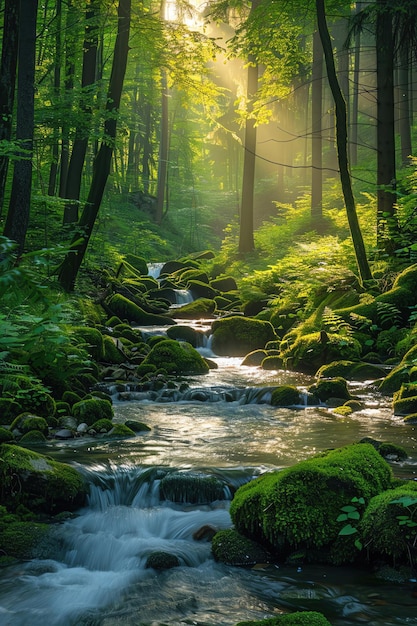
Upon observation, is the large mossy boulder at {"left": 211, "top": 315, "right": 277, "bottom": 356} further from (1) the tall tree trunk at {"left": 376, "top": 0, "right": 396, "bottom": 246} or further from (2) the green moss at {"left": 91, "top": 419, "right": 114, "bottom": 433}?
(2) the green moss at {"left": 91, "top": 419, "right": 114, "bottom": 433}

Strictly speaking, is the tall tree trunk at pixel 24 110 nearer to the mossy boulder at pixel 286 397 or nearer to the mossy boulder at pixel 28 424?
the mossy boulder at pixel 28 424

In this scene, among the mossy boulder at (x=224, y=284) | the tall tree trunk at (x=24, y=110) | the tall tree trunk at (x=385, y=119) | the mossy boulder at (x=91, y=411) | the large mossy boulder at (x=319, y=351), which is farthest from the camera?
the mossy boulder at (x=224, y=284)

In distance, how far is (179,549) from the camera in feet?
17.3

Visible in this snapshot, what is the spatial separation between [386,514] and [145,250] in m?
29.0

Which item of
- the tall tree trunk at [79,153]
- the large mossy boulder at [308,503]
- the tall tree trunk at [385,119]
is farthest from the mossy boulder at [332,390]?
the tall tree trunk at [79,153]

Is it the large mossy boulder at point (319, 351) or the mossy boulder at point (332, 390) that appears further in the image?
the large mossy boulder at point (319, 351)

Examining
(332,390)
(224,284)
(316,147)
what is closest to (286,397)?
(332,390)

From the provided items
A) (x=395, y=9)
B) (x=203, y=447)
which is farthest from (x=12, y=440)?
(x=395, y=9)

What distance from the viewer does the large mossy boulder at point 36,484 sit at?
18.6 feet

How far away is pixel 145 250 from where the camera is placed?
107 ft

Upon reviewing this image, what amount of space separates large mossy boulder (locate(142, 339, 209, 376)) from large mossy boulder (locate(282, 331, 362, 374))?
1.93m

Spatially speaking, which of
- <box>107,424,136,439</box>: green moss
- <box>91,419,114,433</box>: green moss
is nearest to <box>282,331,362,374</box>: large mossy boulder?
<box>107,424,136,439</box>: green moss

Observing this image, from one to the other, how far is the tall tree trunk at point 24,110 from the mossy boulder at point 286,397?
5.09 meters

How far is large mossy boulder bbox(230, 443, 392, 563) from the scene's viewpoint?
4758 mm
